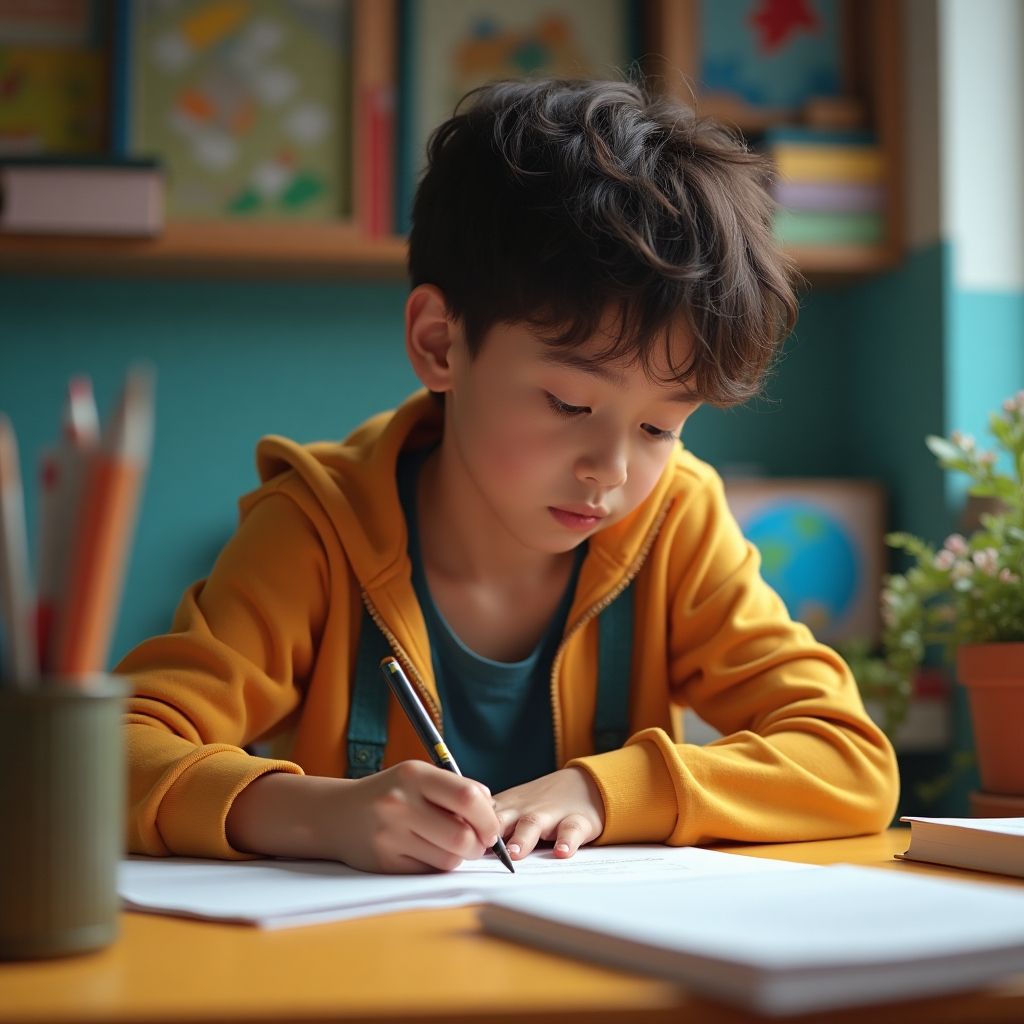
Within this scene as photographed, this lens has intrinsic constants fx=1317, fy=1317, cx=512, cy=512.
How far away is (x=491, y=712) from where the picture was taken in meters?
1.20

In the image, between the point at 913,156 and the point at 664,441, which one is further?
the point at 913,156

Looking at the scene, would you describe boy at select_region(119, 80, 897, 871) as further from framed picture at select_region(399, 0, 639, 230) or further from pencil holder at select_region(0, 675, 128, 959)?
framed picture at select_region(399, 0, 639, 230)

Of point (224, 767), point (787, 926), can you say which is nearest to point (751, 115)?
point (224, 767)

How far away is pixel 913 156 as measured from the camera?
2.34m

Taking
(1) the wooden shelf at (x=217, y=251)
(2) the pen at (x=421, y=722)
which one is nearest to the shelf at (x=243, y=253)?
(1) the wooden shelf at (x=217, y=251)

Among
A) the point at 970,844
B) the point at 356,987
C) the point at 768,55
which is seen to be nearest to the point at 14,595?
the point at 356,987

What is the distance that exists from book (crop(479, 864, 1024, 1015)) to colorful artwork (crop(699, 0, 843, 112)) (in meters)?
2.07

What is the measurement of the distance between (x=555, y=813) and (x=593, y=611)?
35cm

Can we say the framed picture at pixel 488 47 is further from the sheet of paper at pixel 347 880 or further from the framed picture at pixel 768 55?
the sheet of paper at pixel 347 880

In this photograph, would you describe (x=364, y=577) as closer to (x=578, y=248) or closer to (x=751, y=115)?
(x=578, y=248)

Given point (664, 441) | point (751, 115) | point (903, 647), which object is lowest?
point (903, 647)

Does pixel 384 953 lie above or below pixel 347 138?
below

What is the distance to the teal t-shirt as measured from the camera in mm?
1196

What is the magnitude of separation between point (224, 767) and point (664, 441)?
0.45 meters
